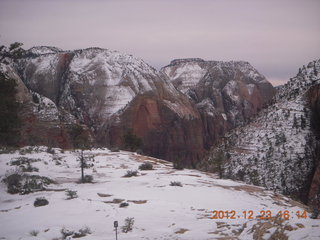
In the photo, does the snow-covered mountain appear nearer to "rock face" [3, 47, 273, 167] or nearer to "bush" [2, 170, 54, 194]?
"rock face" [3, 47, 273, 167]

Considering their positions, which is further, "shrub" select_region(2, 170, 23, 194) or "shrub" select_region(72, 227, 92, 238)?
"shrub" select_region(2, 170, 23, 194)

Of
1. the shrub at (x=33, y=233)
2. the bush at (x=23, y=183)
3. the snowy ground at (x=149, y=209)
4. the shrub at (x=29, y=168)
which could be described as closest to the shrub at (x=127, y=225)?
the snowy ground at (x=149, y=209)

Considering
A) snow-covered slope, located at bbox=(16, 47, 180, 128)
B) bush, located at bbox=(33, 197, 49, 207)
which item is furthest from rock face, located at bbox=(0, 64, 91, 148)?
bush, located at bbox=(33, 197, 49, 207)

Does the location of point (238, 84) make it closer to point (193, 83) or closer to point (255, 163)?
point (193, 83)

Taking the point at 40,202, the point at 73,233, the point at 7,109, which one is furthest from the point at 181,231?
the point at 7,109

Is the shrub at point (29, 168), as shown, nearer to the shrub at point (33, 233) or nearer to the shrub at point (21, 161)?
the shrub at point (21, 161)

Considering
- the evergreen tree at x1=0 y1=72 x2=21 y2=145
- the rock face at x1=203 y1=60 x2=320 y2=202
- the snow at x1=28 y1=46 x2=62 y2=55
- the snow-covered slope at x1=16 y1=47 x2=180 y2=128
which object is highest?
the snow at x1=28 y1=46 x2=62 y2=55
